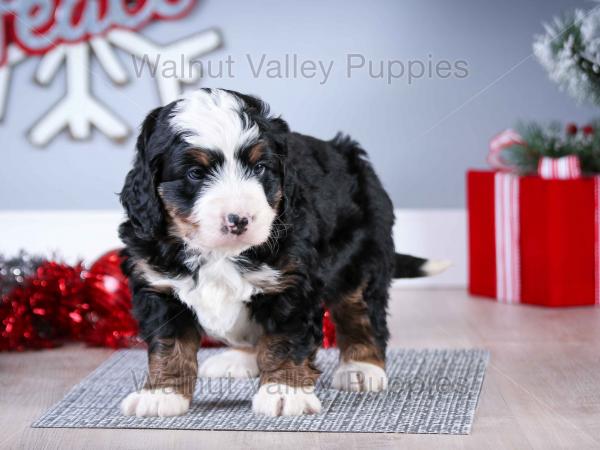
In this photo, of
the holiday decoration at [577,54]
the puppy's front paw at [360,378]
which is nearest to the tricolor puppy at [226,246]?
the puppy's front paw at [360,378]

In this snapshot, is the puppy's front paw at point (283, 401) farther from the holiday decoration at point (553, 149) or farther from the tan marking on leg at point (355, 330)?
the holiday decoration at point (553, 149)

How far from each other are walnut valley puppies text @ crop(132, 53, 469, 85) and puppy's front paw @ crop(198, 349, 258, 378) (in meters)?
2.15

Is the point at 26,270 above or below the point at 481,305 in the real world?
above

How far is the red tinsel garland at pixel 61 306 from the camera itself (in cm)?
361

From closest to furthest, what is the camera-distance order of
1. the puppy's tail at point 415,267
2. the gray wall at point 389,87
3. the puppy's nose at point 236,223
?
1. the puppy's nose at point 236,223
2. the puppy's tail at point 415,267
3. the gray wall at point 389,87

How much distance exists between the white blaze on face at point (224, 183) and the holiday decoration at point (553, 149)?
2357 mm

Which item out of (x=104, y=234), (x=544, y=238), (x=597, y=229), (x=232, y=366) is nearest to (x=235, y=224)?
(x=232, y=366)

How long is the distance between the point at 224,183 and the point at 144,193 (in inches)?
9.0

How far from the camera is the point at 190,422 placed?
240 cm

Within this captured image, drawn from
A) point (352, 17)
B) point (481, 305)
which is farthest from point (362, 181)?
point (352, 17)

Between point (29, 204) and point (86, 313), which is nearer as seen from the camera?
point (86, 313)

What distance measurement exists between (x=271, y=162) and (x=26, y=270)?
5.58ft

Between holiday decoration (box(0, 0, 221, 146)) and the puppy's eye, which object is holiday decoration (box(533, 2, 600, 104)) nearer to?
holiday decoration (box(0, 0, 221, 146))

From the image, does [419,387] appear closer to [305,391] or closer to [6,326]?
[305,391]
